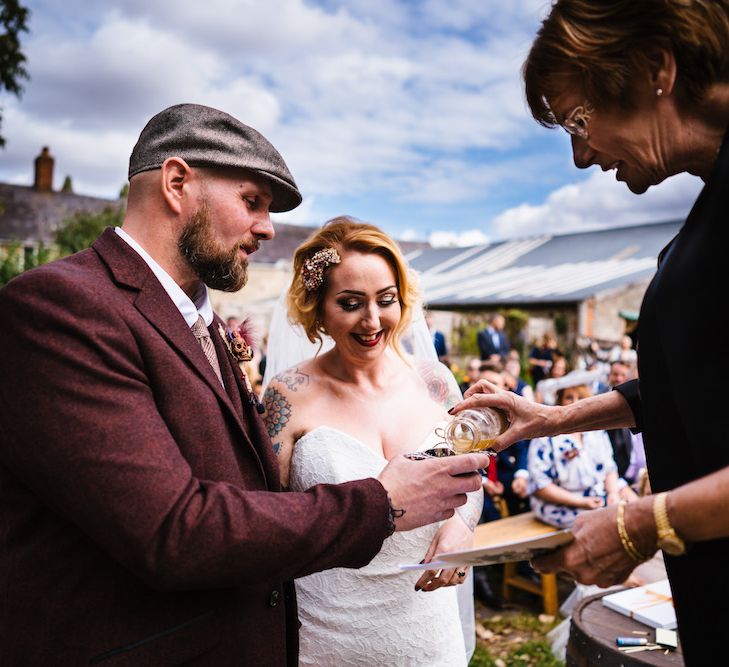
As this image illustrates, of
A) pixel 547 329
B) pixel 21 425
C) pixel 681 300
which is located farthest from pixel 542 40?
pixel 547 329

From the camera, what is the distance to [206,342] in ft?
7.16

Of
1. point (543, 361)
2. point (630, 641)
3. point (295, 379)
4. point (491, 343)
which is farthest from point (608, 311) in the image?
point (295, 379)

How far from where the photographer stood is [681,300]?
1418mm

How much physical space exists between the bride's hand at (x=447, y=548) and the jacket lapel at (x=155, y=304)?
109 centimetres

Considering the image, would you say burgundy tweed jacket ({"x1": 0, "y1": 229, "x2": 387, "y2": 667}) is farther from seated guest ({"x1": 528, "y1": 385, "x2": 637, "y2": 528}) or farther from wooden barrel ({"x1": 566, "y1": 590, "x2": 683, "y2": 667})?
seated guest ({"x1": 528, "y1": 385, "x2": 637, "y2": 528})

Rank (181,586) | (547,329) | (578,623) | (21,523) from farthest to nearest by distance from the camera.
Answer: (547,329) < (578,623) < (21,523) < (181,586)

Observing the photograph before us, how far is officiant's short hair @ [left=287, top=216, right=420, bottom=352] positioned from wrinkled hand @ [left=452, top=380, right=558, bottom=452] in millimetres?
1041

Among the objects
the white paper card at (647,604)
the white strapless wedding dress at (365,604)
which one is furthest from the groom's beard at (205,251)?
the white paper card at (647,604)

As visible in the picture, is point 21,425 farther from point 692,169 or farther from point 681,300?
point 692,169

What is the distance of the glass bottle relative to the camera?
7.41 ft

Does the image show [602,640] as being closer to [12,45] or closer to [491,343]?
[491,343]

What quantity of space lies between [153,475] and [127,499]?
7 cm

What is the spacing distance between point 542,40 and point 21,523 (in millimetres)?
1746

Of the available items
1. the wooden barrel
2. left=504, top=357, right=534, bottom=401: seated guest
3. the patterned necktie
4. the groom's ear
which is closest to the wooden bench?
left=504, top=357, right=534, bottom=401: seated guest
